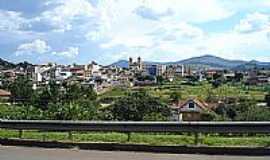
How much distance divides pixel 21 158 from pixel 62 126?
2.10 m

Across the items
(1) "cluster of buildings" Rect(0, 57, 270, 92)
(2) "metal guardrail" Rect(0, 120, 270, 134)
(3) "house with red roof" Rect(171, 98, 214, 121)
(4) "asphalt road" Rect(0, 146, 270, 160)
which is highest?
(1) "cluster of buildings" Rect(0, 57, 270, 92)

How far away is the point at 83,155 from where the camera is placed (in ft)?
35.0

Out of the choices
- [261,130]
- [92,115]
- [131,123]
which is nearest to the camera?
[261,130]

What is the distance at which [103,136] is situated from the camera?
41.9ft

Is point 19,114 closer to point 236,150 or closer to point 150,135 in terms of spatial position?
point 150,135

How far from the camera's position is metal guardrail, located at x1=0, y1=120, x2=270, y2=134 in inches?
432

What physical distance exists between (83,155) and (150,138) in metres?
2.08

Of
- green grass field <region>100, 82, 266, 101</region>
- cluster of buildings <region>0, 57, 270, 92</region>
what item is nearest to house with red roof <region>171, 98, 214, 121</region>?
green grass field <region>100, 82, 266, 101</region>

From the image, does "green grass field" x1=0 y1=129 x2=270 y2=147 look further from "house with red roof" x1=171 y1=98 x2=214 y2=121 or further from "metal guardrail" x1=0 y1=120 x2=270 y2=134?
"house with red roof" x1=171 y1=98 x2=214 y2=121

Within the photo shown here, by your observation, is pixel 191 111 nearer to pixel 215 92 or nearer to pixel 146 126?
pixel 146 126

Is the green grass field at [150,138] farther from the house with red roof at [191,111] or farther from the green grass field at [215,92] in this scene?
the green grass field at [215,92]

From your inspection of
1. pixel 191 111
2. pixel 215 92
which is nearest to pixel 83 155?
pixel 191 111

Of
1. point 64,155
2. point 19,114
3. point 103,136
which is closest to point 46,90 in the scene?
point 19,114

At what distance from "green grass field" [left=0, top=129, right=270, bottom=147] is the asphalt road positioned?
3.15ft
